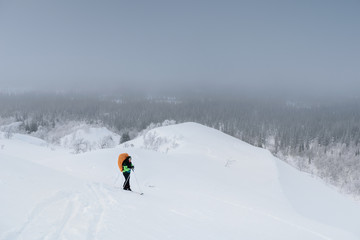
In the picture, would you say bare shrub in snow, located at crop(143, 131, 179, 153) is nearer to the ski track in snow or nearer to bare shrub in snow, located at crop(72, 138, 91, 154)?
bare shrub in snow, located at crop(72, 138, 91, 154)

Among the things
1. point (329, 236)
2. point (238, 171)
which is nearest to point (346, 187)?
point (238, 171)

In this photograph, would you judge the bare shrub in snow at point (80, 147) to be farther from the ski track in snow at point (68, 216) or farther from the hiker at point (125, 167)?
the ski track in snow at point (68, 216)

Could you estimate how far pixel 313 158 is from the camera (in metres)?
79.1

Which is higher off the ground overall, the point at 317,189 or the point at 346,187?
the point at 317,189

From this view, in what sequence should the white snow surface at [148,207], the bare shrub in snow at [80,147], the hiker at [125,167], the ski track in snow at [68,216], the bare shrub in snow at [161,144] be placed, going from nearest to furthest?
the ski track in snow at [68,216], the white snow surface at [148,207], the hiker at [125,167], the bare shrub in snow at [80,147], the bare shrub in snow at [161,144]

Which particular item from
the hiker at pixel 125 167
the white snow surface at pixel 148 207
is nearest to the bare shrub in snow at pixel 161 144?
the white snow surface at pixel 148 207

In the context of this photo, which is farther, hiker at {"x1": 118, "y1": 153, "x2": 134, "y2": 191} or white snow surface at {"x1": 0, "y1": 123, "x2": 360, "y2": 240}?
hiker at {"x1": 118, "y1": 153, "x2": 134, "y2": 191}

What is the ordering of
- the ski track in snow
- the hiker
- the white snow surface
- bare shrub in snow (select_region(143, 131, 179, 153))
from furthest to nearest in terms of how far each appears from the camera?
bare shrub in snow (select_region(143, 131, 179, 153))
the hiker
the white snow surface
the ski track in snow

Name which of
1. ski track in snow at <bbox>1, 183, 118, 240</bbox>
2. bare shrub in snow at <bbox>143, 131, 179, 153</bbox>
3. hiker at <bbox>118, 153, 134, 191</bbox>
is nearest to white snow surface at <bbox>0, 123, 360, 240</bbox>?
ski track in snow at <bbox>1, 183, 118, 240</bbox>

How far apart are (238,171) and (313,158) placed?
71061mm

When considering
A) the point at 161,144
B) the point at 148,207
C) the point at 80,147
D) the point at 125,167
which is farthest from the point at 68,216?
the point at 80,147

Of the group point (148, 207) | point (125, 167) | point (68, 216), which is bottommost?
point (148, 207)

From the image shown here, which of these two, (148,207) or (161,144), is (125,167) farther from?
(161,144)

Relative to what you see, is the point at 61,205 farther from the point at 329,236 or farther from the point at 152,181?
the point at 329,236
